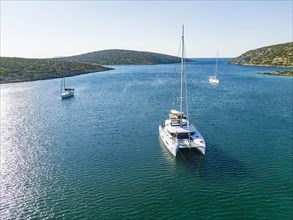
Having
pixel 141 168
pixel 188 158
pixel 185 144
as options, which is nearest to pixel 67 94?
pixel 185 144

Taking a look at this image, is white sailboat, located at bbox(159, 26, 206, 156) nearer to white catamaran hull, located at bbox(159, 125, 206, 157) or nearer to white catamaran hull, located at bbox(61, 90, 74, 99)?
white catamaran hull, located at bbox(159, 125, 206, 157)

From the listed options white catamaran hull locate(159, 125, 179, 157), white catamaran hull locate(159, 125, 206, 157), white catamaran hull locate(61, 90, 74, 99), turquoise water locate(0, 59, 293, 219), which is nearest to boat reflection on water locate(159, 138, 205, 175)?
turquoise water locate(0, 59, 293, 219)

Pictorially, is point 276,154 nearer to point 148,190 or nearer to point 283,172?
point 283,172

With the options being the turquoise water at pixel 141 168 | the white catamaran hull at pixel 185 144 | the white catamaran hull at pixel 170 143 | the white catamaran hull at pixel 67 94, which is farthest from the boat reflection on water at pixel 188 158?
the white catamaran hull at pixel 67 94

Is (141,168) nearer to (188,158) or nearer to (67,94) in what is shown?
(188,158)

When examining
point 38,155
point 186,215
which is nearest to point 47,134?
point 38,155

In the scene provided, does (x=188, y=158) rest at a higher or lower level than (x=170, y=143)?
lower

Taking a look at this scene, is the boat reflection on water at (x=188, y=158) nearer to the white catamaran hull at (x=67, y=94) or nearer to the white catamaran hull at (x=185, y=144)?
the white catamaran hull at (x=185, y=144)

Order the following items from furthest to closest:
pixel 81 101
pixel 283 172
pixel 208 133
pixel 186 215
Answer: pixel 81 101
pixel 208 133
pixel 283 172
pixel 186 215
